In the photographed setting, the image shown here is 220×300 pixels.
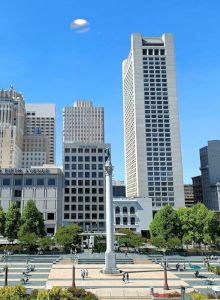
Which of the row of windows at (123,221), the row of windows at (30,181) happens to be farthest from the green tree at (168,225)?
the row of windows at (30,181)

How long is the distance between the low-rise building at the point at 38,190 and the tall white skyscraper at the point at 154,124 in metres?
51.2

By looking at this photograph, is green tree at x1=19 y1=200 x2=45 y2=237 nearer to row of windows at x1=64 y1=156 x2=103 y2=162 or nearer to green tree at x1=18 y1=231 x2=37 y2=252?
green tree at x1=18 y1=231 x2=37 y2=252

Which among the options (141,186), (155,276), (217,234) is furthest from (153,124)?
(155,276)

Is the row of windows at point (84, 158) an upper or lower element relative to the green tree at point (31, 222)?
upper

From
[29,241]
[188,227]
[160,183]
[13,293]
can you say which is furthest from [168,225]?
[160,183]

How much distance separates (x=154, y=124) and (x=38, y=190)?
7153cm

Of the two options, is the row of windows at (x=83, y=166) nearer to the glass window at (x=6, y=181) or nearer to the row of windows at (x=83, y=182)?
the row of windows at (x=83, y=182)

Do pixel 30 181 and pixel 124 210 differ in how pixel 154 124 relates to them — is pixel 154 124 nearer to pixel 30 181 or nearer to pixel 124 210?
pixel 124 210

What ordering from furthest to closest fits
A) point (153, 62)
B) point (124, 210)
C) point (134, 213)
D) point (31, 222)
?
1. point (153, 62)
2. point (124, 210)
3. point (134, 213)
4. point (31, 222)

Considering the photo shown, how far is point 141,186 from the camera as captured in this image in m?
154

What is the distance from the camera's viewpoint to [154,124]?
530 feet

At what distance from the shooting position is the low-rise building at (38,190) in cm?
11281

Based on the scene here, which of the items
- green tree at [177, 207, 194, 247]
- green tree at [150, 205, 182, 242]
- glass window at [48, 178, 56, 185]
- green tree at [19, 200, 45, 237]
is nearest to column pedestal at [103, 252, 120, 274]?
green tree at [150, 205, 182, 242]

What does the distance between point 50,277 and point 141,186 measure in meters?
112
